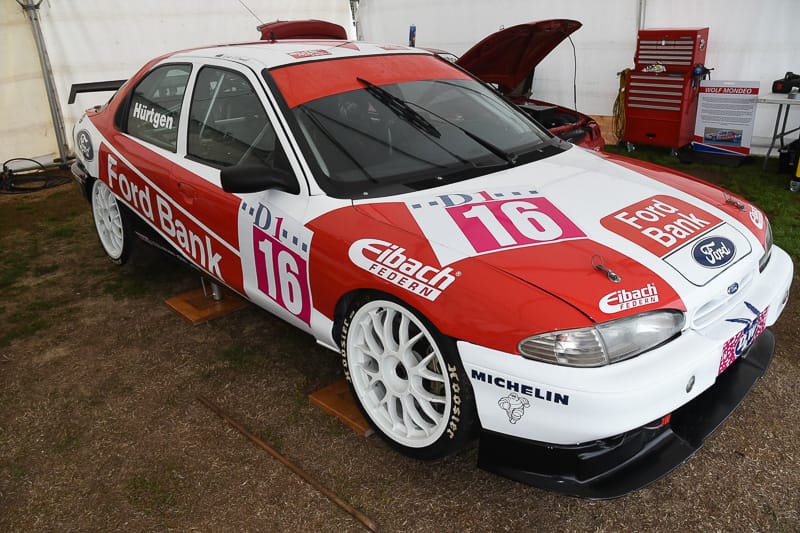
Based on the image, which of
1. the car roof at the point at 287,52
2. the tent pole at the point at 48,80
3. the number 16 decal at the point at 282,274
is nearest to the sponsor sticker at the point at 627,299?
the number 16 decal at the point at 282,274

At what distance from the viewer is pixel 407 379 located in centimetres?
232

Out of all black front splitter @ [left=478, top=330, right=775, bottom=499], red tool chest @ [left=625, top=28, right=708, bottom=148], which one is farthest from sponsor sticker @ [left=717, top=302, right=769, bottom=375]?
red tool chest @ [left=625, top=28, right=708, bottom=148]

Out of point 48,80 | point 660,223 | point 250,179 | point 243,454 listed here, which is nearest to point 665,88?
point 660,223

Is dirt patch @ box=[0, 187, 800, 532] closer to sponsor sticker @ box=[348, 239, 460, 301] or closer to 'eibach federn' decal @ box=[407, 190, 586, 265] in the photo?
sponsor sticker @ box=[348, 239, 460, 301]

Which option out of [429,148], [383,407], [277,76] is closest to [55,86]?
[277,76]

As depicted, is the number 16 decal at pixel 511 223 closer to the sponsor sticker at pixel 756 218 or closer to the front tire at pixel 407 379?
the front tire at pixel 407 379

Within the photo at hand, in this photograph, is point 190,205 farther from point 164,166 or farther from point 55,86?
point 55,86

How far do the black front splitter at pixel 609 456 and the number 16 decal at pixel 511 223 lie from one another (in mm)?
626

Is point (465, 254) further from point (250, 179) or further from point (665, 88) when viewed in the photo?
point (665, 88)

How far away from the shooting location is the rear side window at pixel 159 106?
3.29 metres

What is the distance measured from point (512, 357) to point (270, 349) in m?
1.71

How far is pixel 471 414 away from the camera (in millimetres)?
2051

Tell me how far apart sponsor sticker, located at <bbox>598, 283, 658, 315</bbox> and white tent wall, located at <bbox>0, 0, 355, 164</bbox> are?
279 inches

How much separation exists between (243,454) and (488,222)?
131cm
